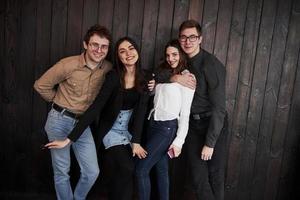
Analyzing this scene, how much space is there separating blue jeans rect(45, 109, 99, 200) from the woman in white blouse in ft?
1.28

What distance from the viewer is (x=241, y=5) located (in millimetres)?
2779

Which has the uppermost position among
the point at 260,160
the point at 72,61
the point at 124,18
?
the point at 124,18

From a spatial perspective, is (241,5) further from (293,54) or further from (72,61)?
(72,61)

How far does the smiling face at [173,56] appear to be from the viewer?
2.39 metres

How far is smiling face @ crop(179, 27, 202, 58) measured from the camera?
2.38 meters

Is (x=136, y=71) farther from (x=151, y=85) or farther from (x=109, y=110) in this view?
(x=109, y=110)

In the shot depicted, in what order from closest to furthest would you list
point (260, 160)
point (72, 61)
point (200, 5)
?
point (72, 61), point (200, 5), point (260, 160)

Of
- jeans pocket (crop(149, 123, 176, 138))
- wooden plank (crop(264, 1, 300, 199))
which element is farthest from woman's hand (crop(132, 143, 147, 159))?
wooden plank (crop(264, 1, 300, 199))

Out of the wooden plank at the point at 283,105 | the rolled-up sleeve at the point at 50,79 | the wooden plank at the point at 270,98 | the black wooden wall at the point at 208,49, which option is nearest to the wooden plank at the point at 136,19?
the black wooden wall at the point at 208,49

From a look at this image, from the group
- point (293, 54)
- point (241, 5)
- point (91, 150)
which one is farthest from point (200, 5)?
point (91, 150)

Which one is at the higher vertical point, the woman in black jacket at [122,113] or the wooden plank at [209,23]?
the wooden plank at [209,23]

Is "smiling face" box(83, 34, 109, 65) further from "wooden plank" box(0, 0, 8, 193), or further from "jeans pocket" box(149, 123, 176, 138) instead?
"wooden plank" box(0, 0, 8, 193)

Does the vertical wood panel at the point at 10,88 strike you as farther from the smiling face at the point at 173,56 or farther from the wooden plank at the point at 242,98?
the wooden plank at the point at 242,98

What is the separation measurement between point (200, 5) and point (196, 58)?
0.60 metres
